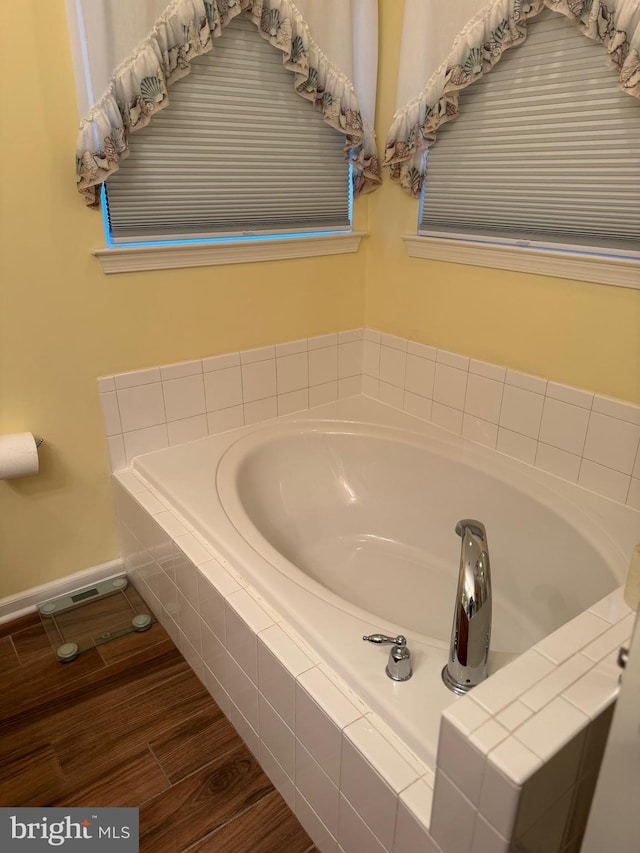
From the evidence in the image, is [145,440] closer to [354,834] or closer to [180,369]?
[180,369]

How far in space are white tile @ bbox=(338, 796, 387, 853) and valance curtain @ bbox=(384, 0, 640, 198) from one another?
1752 millimetres

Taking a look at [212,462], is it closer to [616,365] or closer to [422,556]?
[422,556]

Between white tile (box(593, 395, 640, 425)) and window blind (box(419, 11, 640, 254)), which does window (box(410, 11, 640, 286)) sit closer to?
window blind (box(419, 11, 640, 254))

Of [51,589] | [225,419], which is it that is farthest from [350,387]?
[51,589]

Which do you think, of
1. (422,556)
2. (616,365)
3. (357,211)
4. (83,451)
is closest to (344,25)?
(357,211)

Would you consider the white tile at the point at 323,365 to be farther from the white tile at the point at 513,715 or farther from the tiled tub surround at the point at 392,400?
the white tile at the point at 513,715

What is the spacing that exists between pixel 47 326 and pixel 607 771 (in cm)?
179

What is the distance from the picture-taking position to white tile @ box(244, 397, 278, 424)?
2344 millimetres

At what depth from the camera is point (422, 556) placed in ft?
7.09

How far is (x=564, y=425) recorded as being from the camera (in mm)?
1882

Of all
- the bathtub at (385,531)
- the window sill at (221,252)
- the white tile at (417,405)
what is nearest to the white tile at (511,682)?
the bathtub at (385,531)

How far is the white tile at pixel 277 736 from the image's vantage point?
54.3 inches

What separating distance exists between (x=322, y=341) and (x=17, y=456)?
3.97 ft

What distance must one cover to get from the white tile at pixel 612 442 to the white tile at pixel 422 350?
0.66 meters
